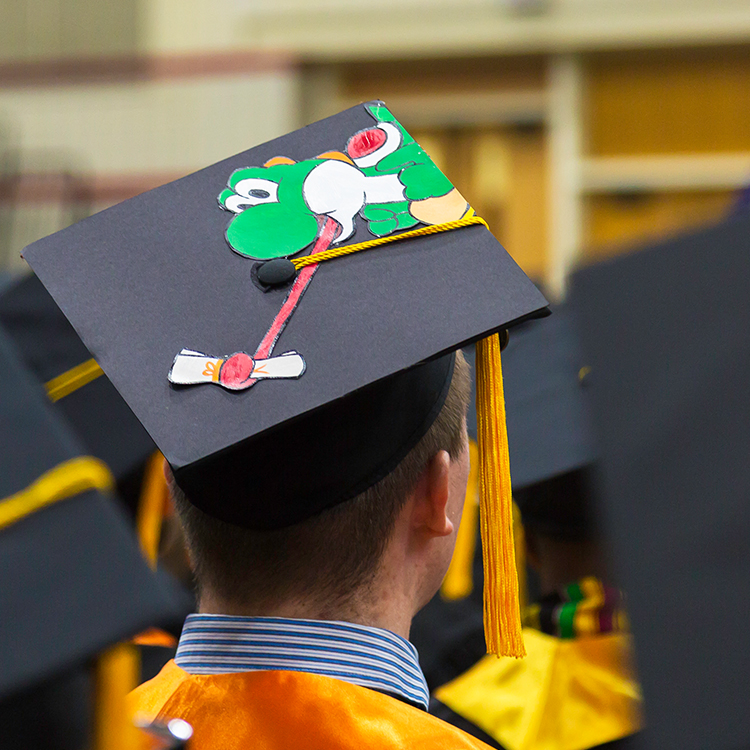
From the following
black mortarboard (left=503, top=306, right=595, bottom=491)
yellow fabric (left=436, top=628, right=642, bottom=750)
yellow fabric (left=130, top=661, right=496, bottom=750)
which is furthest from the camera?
black mortarboard (left=503, top=306, right=595, bottom=491)

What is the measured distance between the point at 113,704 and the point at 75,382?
5.89 feet

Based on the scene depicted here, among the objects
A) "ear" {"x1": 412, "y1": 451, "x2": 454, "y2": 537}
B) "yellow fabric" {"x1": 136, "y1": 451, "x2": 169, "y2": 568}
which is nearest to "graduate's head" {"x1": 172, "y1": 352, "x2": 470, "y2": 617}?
"ear" {"x1": 412, "y1": 451, "x2": 454, "y2": 537}

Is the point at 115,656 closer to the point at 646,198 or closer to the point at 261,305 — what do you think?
the point at 261,305

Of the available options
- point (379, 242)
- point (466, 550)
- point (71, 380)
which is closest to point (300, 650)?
point (379, 242)

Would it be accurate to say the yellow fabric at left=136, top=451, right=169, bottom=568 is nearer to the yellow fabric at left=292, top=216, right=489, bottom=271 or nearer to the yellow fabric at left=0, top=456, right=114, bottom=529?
the yellow fabric at left=292, top=216, right=489, bottom=271

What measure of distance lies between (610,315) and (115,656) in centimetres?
51

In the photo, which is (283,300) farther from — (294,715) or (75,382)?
(75,382)

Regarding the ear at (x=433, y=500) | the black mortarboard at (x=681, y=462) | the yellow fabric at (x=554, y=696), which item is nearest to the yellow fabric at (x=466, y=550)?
the yellow fabric at (x=554, y=696)

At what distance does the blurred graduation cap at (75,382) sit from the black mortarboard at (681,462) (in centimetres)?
183

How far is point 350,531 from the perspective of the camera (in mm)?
1354

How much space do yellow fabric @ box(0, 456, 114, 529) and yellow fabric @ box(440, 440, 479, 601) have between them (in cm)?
215

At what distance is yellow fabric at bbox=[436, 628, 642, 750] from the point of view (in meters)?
1.77

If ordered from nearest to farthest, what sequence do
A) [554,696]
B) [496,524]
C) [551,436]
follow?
[496,524] < [554,696] < [551,436]

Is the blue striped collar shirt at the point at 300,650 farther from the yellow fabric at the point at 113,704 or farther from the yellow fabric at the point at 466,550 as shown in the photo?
the yellow fabric at the point at 466,550
